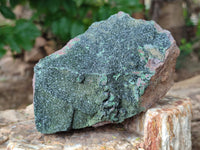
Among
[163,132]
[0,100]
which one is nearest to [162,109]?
→ [163,132]

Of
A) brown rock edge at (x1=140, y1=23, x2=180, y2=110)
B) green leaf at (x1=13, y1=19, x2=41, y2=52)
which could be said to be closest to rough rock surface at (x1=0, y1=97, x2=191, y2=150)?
brown rock edge at (x1=140, y1=23, x2=180, y2=110)

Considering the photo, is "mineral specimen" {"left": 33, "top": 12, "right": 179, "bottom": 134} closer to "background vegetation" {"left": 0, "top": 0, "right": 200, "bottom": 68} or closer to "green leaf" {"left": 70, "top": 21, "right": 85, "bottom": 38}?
"background vegetation" {"left": 0, "top": 0, "right": 200, "bottom": 68}

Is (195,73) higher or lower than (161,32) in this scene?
lower

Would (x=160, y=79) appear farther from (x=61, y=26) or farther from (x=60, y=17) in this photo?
(x=60, y=17)

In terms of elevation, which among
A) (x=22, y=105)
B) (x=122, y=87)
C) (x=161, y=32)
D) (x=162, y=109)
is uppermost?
(x=161, y=32)

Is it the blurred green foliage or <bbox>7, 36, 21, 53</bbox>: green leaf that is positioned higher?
the blurred green foliage

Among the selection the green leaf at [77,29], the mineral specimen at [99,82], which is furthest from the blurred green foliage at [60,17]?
the mineral specimen at [99,82]

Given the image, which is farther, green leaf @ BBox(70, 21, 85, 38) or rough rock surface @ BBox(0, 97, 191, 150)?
green leaf @ BBox(70, 21, 85, 38)

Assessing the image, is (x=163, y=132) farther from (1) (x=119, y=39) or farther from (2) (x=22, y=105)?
(2) (x=22, y=105)


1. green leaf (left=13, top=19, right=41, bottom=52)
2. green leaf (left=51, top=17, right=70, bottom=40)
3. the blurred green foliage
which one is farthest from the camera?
green leaf (left=51, top=17, right=70, bottom=40)
